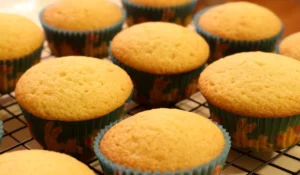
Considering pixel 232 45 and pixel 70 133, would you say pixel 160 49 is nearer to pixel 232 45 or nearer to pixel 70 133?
pixel 232 45

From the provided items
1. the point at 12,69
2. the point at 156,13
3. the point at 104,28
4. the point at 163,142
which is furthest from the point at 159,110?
the point at 156,13

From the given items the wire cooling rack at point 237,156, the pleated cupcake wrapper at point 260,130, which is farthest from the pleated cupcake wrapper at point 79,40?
the pleated cupcake wrapper at point 260,130

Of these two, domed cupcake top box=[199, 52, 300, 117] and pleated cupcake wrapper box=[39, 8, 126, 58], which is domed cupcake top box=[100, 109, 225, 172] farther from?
A: pleated cupcake wrapper box=[39, 8, 126, 58]

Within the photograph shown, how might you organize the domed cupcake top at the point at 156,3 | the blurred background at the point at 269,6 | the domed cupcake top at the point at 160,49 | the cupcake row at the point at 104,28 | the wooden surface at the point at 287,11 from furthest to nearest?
1. the wooden surface at the point at 287,11
2. the blurred background at the point at 269,6
3. the domed cupcake top at the point at 156,3
4. the cupcake row at the point at 104,28
5. the domed cupcake top at the point at 160,49

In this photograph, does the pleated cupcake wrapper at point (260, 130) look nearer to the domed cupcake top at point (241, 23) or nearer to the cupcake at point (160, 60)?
the cupcake at point (160, 60)

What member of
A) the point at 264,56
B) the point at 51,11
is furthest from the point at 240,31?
the point at 51,11

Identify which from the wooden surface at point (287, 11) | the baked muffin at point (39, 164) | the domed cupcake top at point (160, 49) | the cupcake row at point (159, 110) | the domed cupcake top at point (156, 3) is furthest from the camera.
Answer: the wooden surface at point (287, 11)
